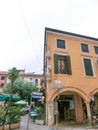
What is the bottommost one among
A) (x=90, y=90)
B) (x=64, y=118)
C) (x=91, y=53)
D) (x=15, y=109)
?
(x=64, y=118)

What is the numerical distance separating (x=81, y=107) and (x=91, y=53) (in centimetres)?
620

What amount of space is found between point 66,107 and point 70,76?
12.6 ft

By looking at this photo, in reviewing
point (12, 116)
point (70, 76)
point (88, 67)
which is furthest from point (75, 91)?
point (12, 116)

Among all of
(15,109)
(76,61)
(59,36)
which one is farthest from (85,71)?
(15,109)

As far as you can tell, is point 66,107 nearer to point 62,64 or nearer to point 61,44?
point 62,64

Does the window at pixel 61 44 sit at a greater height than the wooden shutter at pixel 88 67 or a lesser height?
greater

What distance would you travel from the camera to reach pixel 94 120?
1284cm

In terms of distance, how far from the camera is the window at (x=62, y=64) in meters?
14.0

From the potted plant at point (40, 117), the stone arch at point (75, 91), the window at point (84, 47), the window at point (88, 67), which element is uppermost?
the window at point (84, 47)

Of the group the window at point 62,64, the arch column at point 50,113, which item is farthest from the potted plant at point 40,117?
the window at point 62,64

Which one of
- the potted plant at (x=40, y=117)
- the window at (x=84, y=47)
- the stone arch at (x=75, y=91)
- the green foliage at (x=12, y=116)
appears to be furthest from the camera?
the window at (x=84, y=47)

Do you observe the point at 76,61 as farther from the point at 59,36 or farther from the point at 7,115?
the point at 7,115

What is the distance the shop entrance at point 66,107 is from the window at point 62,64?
3.05 metres

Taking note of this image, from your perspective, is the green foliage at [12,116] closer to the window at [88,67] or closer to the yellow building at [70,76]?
the yellow building at [70,76]
